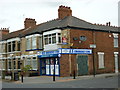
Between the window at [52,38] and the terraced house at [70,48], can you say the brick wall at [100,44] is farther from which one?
the window at [52,38]

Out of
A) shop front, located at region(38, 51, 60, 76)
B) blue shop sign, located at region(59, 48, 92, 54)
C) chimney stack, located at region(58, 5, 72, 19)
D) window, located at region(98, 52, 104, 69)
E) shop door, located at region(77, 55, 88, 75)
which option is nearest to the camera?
blue shop sign, located at region(59, 48, 92, 54)

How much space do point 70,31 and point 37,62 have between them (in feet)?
24.2

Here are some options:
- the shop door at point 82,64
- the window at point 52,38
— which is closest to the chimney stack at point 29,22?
the window at point 52,38

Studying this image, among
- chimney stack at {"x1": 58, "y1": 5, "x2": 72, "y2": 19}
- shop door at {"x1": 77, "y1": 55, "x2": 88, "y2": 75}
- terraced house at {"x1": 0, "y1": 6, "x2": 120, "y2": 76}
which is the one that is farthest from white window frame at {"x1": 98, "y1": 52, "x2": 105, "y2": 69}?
chimney stack at {"x1": 58, "y1": 5, "x2": 72, "y2": 19}

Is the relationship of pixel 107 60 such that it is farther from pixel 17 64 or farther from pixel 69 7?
pixel 17 64

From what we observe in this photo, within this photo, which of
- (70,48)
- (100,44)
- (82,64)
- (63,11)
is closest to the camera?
(70,48)

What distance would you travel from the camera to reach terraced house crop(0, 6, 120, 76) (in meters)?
27.5

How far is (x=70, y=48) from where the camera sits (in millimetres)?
27391

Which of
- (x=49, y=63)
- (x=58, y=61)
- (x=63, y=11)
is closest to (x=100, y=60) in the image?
(x=58, y=61)

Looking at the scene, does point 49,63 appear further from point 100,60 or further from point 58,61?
point 100,60

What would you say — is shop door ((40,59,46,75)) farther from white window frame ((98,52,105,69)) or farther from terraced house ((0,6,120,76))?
white window frame ((98,52,105,69))

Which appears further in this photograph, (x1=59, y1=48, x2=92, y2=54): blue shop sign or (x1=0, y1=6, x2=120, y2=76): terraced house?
(x1=0, y1=6, x2=120, y2=76): terraced house

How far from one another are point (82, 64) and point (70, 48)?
Result: 115 inches

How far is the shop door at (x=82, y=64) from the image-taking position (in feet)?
92.7
